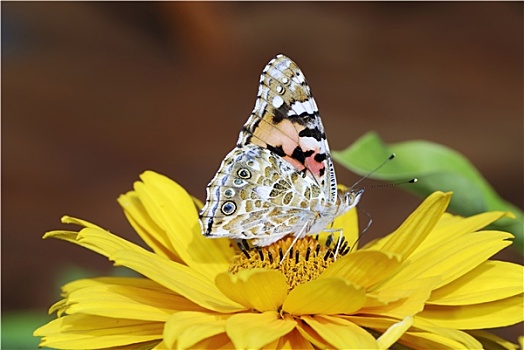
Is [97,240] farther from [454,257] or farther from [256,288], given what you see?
[454,257]

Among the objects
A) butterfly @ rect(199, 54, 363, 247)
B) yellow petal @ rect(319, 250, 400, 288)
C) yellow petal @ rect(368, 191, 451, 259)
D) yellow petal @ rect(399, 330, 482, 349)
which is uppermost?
butterfly @ rect(199, 54, 363, 247)

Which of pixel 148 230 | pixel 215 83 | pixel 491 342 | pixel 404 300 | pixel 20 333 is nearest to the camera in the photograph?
pixel 404 300

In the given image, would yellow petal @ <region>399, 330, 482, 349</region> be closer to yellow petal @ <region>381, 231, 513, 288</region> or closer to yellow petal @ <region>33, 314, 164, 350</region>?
yellow petal @ <region>381, 231, 513, 288</region>

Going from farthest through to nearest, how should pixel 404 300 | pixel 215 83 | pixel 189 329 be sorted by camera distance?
pixel 215 83 < pixel 404 300 < pixel 189 329

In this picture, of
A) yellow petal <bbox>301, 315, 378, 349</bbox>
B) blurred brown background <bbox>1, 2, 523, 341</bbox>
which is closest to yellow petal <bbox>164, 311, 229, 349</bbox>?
yellow petal <bbox>301, 315, 378, 349</bbox>

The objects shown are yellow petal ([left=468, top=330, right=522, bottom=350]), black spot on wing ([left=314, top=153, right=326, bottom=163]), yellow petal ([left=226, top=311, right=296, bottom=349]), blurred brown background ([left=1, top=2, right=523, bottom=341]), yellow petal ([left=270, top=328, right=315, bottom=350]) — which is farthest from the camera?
blurred brown background ([left=1, top=2, right=523, bottom=341])

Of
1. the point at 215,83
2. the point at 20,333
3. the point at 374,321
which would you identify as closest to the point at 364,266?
the point at 374,321

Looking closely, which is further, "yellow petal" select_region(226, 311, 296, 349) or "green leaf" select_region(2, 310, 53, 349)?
"green leaf" select_region(2, 310, 53, 349)
